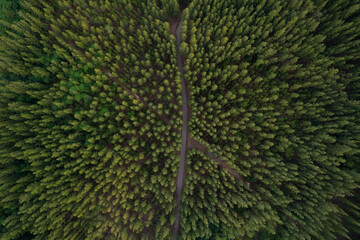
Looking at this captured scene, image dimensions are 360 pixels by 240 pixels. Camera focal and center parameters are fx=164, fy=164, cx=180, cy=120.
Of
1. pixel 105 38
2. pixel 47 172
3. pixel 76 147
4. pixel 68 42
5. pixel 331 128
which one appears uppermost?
pixel 331 128

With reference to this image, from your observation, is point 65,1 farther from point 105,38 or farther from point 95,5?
point 105,38

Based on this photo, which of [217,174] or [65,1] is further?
[217,174]

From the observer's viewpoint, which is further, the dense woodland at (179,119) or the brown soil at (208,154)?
the brown soil at (208,154)

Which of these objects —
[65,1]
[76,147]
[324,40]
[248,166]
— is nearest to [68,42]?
[65,1]

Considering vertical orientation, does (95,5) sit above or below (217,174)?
above

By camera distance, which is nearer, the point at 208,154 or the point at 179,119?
the point at 179,119

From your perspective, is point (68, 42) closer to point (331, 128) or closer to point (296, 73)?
point (296, 73)

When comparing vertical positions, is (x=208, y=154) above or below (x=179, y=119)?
below
